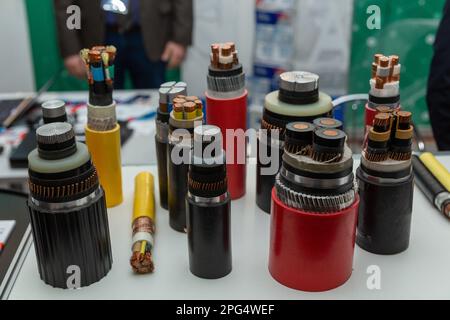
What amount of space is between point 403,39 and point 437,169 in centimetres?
194

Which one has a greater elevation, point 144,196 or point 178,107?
point 178,107

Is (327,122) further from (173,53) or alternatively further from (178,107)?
(173,53)

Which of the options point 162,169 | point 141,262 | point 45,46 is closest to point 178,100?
point 162,169

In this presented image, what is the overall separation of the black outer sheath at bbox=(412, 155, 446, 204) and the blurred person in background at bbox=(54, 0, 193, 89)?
157cm

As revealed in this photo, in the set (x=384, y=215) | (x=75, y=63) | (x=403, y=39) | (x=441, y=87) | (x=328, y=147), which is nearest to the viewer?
(x=328, y=147)

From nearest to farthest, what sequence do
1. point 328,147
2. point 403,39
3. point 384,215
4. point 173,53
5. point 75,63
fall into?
point 328,147 → point 384,215 → point 75,63 → point 173,53 → point 403,39

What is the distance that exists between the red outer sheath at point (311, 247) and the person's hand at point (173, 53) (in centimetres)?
185

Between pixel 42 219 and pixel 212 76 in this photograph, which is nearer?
pixel 42 219

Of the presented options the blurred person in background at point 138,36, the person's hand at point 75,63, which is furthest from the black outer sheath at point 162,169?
the person's hand at point 75,63

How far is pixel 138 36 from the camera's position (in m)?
2.43

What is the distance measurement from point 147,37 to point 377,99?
64.3 inches

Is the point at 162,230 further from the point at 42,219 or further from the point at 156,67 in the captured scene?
the point at 156,67

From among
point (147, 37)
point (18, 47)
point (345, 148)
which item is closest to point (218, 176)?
point (345, 148)
